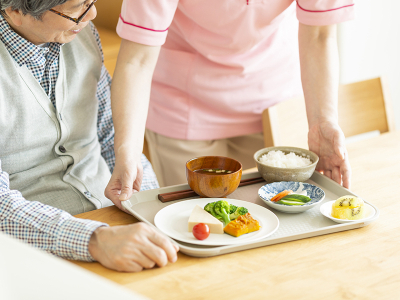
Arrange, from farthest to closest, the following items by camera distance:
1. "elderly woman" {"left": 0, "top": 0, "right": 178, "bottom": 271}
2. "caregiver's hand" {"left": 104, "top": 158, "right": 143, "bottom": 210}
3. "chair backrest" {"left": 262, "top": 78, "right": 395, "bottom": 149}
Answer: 1. "chair backrest" {"left": 262, "top": 78, "right": 395, "bottom": 149}
2. "caregiver's hand" {"left": 104, "top": 158, "right": 143, "bottom": 210}
3. "elderly woman" {"left": 0, "top": 0, "right": 178, "bottom": 271}

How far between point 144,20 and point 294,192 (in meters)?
0.64

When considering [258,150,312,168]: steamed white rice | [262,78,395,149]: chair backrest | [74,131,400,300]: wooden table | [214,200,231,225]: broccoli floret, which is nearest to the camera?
[74,131,400,300]: wooden table

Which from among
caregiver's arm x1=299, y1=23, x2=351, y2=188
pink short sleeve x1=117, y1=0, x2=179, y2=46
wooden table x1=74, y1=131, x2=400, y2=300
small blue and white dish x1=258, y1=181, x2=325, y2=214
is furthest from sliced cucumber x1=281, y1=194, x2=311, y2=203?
pink short sleeve x1=117, y1=0, x2=179, y2=46

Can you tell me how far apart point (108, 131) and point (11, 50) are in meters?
0.48

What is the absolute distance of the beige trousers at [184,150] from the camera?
1.81 m

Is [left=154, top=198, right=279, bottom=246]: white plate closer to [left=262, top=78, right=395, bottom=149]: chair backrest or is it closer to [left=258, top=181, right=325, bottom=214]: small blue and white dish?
[left=258, top=181, right=325, bottom=214]: small blue and white dish

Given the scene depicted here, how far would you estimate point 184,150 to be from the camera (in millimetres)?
1804

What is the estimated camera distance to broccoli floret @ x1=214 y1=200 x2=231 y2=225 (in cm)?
105

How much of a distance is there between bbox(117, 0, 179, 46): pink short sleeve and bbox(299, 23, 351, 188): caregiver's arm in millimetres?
500

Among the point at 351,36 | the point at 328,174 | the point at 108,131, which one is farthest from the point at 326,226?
the point at 351,36

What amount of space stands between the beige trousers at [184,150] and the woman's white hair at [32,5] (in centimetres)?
79

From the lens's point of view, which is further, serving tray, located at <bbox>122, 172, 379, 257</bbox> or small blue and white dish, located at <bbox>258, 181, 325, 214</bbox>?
small blue and white dish, located at <bbox>258, 181, 325, 214</bbox>

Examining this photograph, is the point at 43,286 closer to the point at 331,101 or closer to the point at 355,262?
the point at 355,262

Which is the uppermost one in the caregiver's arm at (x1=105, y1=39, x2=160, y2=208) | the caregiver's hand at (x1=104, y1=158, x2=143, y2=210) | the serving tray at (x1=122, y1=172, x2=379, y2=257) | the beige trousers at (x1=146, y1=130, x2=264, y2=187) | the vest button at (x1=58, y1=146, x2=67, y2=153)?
the caregiver's arm at (x1=105, y1=39, x2=160, y2=208)
